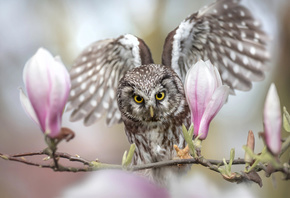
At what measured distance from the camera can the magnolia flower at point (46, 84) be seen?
289 millimetres

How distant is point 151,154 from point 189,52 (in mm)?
190

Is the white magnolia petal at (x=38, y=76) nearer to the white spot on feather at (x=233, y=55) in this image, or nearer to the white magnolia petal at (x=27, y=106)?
the white magnolia petal at (x=27, y=106)

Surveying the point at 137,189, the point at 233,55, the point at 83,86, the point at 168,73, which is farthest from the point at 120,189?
the point at 83,86

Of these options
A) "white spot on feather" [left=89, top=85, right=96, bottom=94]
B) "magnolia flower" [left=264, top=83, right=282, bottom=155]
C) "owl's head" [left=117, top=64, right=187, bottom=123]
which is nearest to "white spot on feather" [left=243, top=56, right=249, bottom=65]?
"owl's head" [left=117, top=64, right=187, bottom=123]

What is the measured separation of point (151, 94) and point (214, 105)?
25 centimetres

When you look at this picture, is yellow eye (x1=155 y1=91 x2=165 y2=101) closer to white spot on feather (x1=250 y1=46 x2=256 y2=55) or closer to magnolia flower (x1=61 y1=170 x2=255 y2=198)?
white spot on feather (x1=250 y1=46 x2=256 y2=55)

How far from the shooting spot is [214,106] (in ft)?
1.13

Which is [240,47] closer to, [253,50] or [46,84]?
[253,50]

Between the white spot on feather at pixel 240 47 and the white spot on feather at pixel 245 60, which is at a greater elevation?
the white spot on feather at pixel 240 47

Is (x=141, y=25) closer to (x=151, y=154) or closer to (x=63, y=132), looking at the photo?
(x=151, y=154)

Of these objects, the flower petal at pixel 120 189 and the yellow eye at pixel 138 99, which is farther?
the yellow eye at pixel 138 99

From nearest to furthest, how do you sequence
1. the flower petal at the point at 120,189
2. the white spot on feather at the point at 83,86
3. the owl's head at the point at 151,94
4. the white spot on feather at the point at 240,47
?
the flower petal at the point at 120,189, the owl's head at the point at 151,94, the white spot on feather at the point at 240,47, the white spot on feather at the point at 83,86

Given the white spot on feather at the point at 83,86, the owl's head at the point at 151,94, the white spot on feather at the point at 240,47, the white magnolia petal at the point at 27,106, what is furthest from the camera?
the white spot on feather at the point at 83,86

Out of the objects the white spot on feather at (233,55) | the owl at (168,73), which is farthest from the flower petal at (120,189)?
the white spot on feather at (233,55)
